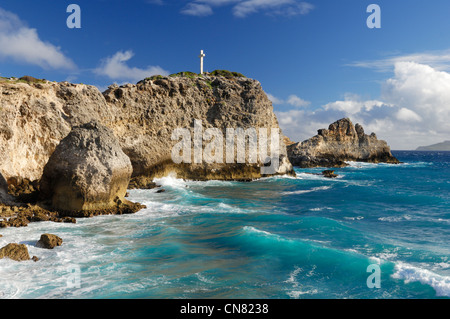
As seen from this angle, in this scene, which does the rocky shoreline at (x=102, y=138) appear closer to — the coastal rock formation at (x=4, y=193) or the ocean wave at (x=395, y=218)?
the coastal rock formation at (x=4, y=193)

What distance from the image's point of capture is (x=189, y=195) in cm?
2766

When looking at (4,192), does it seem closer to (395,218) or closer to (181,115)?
(181,115)

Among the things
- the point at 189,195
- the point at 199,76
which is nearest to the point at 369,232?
the point at 189,195

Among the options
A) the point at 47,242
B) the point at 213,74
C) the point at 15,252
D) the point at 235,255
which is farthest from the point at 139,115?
the point at 235,255

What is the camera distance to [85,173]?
18.9 meters

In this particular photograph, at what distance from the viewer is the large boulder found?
18812 mm

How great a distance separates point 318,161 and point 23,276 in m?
74.1

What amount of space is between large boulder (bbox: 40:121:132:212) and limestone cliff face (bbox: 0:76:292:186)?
4.91m

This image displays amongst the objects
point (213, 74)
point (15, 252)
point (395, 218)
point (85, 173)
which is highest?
point (213, 74)

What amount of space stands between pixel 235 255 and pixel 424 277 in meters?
6.51

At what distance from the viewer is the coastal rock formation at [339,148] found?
A: 78875mm

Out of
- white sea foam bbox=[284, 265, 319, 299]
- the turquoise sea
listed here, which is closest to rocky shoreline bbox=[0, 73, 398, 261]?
the turquoise sea

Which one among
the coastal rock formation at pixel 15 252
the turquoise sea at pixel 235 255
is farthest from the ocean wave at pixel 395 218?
the coastal rock formation at pixel 15 252

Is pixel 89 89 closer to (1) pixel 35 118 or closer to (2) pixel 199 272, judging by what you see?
(1) pixel 35 118
